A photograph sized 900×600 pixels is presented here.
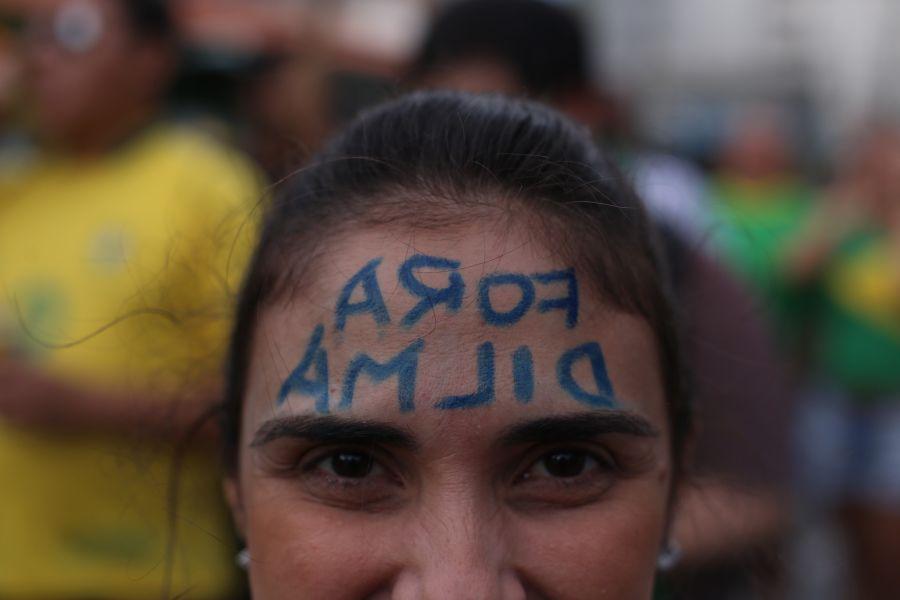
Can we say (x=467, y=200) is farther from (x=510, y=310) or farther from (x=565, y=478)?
(x=565, y=478)

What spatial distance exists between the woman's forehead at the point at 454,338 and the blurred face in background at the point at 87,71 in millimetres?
1808

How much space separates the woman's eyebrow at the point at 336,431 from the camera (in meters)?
1.49

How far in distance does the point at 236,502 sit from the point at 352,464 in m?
0.32

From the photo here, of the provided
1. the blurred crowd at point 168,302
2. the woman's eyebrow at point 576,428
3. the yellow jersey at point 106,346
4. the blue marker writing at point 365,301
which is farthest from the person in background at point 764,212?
the blue marker writing at point 365,301

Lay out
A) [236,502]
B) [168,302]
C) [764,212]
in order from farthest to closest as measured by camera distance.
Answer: [764,212] < [168,302] < [236,502]

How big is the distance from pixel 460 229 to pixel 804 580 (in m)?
5.10

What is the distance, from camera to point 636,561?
1.49 metres

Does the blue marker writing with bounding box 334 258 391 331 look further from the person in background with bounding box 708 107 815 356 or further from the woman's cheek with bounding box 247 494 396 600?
the person in background with bounding box 708 107 815 356

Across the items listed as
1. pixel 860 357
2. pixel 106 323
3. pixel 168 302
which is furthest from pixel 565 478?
pixel 860 357

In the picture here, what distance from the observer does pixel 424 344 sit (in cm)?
150

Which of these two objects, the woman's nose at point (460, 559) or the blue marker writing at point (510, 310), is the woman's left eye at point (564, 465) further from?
the blue marker writing at point (510, 310)

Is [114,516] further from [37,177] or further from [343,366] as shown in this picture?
[343,366]

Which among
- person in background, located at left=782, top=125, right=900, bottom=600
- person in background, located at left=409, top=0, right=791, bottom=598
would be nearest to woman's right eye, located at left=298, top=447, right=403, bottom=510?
person in background, located at left=409, top=0, right=791, bottom=598

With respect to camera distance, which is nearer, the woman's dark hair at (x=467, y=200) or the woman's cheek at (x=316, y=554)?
the woman's cheek at (x=316, y=554)
